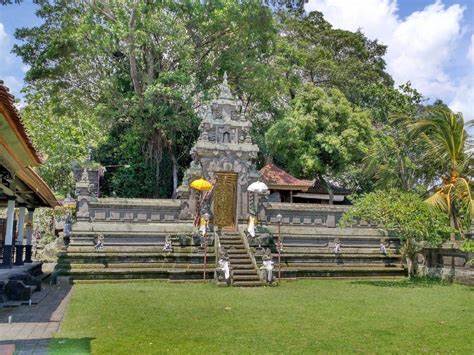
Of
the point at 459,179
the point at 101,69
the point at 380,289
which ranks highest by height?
the point at 101,69

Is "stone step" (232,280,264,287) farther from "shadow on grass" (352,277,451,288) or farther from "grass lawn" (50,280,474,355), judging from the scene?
"shadow on grass" (352,277,451,288)

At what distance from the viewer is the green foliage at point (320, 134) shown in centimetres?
2773

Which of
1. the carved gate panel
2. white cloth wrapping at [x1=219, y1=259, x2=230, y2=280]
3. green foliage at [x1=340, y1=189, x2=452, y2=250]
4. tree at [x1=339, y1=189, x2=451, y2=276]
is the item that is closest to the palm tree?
tree at [x1=339, y1=189, x2=451, y2=276]

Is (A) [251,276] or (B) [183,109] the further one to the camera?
(B) [183,109]

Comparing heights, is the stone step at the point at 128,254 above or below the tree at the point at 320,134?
below

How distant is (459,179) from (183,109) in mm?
14167

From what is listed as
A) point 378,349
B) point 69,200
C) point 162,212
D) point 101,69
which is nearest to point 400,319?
point 378,349

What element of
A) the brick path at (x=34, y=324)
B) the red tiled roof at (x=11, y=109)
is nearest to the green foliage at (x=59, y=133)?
the brick path at (x=34, y=324)

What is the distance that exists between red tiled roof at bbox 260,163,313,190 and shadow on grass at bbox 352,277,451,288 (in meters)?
11.0

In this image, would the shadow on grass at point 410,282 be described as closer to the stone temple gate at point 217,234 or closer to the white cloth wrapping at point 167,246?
the stone temple gate at point 217,234

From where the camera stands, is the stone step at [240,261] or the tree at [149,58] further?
the tree at [149,58]

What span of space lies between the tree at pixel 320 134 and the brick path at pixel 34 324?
17.3 metres

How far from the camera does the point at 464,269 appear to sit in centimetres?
1642

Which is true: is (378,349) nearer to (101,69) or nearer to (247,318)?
(247,318)
